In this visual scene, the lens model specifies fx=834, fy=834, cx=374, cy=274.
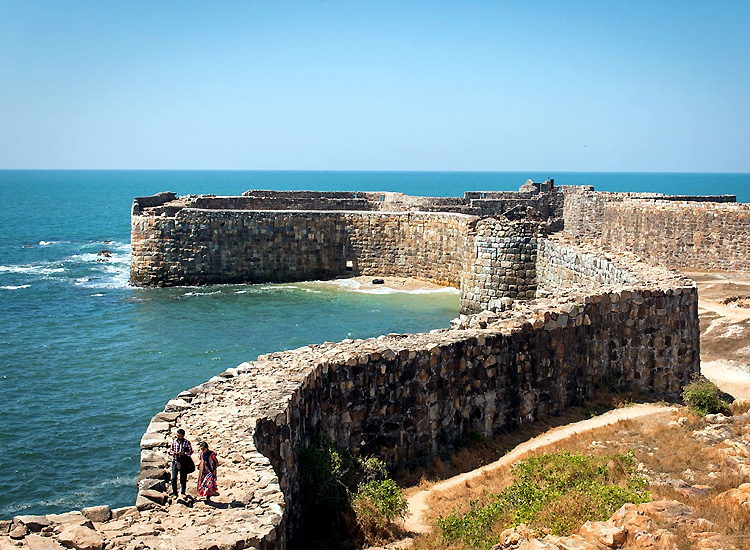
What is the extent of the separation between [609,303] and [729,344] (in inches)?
380

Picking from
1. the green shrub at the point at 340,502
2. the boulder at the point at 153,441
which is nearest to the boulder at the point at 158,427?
the boulder at the point at 153,441

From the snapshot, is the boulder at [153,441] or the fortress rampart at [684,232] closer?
the boulder at [153,441]

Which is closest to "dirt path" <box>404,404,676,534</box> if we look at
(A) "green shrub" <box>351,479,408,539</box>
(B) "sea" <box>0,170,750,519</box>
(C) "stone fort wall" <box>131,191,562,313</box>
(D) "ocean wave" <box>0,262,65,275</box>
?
(A) "green shrub" <box>351,479,408,539</box>

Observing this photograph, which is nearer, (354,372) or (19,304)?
(354,372)

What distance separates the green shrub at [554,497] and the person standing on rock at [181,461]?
10.9 ft

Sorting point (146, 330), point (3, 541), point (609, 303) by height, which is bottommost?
point (146, 330)

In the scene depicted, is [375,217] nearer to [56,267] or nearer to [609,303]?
[56,267]

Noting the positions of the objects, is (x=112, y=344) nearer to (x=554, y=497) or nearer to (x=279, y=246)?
(x=279, y=246)

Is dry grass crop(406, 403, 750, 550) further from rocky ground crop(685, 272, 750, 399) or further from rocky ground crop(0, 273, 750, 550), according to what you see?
rocky ground crop(685, 272, 750, 399)

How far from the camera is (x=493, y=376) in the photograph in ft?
46.8

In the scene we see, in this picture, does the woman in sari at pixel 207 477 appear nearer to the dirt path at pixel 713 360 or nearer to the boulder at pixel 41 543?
the boulder at pixel 41 543

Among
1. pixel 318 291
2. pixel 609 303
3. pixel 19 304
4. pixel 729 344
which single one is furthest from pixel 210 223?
pixel 609 303

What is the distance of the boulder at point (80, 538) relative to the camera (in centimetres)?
748

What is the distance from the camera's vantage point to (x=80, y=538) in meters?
7.57
